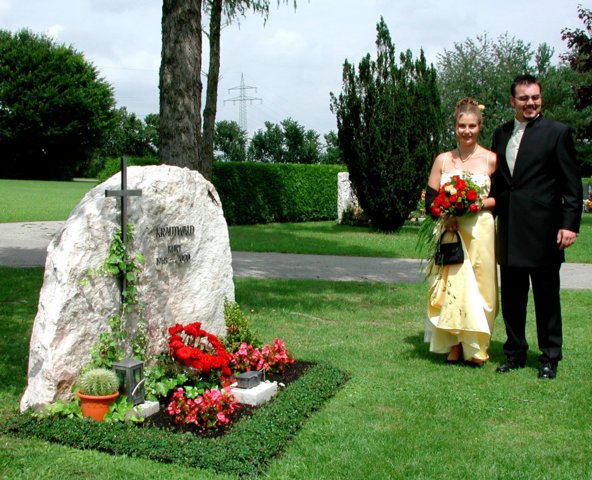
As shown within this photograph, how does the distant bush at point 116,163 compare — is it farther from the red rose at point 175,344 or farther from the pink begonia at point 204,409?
the pink begonia at point 204,409

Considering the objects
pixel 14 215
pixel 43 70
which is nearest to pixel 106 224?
pixel 14 215

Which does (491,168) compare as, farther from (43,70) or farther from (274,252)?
(43,70)

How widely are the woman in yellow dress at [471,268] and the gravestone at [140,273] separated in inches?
76.1

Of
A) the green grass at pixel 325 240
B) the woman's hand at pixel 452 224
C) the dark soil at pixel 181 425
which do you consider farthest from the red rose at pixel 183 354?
the green grass at pixel 325 240

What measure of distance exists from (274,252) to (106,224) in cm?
1013

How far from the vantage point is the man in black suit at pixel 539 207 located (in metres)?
5.57

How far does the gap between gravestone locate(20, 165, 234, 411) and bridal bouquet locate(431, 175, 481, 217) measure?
1.92 meters

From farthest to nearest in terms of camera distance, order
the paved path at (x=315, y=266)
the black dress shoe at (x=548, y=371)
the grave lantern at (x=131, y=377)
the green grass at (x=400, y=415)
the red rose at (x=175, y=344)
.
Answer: the paved path at (x=315, y=266)
the black dress shoe at (x=548, y=371)
the red rose at (x=175, y=344)
the grave lantern at (x=131, y=377)
the green grass at (x=400, y=415)

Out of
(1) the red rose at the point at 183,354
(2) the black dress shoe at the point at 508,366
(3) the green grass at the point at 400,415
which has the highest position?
(1) the red rose at the point at 183,354

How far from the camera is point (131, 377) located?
452cm

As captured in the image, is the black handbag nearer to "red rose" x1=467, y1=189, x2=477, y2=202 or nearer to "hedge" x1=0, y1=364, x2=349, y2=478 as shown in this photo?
"red rose" x1=467, y1=189, x2=477, y2=202

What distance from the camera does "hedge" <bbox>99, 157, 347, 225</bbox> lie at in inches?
875

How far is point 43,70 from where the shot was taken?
5241 centimetres

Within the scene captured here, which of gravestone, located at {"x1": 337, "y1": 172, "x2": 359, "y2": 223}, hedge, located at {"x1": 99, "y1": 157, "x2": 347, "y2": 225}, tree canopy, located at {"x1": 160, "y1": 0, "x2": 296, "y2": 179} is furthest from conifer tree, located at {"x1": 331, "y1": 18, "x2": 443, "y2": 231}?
tree canopy, located at {"x1": 160, "y1": 0, "x2": 296, "y2": 179}
